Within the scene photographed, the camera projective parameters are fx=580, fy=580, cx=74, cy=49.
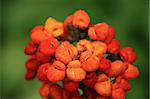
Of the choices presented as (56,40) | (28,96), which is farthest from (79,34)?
(28,96)

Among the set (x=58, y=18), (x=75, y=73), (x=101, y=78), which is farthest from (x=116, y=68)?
(x=58, y=18)

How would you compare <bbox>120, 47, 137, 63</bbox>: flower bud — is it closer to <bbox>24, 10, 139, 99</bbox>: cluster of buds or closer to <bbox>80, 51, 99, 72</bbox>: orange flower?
<bbox>24, 10, 139, 99</bbox>: cluster of buds

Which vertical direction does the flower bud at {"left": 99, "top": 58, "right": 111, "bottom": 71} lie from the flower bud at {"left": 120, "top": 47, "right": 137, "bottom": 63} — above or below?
below

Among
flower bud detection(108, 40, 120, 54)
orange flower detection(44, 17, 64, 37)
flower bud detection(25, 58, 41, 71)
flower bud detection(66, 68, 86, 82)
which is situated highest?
orange flower detection(44, 17, 64, 37)

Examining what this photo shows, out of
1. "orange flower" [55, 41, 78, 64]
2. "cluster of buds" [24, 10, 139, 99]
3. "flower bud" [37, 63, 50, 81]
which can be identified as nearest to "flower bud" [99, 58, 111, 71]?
"cluster of buds" [24, 10, 139, 99]

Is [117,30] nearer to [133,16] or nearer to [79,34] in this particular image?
[133,16]

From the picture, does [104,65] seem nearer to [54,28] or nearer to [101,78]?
[101,78]
